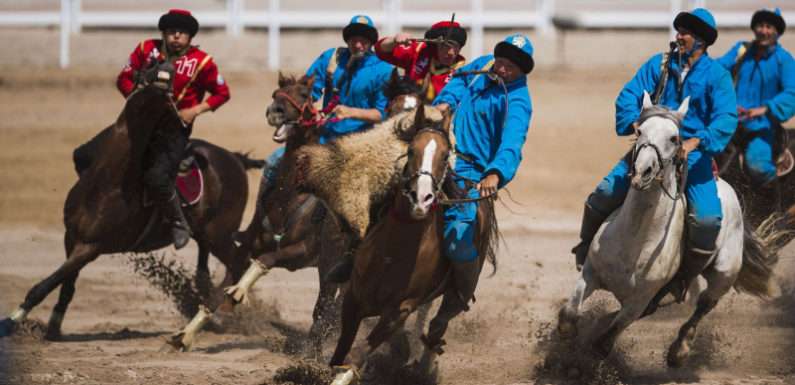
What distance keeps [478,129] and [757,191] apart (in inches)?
156

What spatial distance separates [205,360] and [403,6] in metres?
17.2

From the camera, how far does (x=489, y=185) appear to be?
6.91m

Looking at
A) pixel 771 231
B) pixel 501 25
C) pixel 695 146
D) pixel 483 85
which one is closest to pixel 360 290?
pixel 483 85

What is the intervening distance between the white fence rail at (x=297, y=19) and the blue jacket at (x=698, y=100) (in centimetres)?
1378

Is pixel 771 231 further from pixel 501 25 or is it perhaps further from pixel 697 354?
pixel 501 25

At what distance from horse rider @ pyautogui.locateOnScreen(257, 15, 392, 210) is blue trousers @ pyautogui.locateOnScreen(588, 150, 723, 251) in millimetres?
1870

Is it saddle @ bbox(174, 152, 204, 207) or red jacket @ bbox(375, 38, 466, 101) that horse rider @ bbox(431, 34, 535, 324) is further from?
saddle @ bbox(174, 152, 204, 207)

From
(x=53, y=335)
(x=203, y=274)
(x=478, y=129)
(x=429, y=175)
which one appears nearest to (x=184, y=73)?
(x=203, y=274)

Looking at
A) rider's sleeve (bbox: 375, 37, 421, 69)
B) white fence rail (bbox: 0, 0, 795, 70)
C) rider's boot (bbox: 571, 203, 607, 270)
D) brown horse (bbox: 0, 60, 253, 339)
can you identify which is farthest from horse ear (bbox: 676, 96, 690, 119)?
white fence rail (bbox: 0, 0, 795, 70)

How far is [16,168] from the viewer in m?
16.6

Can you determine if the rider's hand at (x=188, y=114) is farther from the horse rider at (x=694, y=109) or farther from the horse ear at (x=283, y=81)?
the horse rider at (x=694, y=109)

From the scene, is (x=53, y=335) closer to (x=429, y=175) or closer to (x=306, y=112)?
(x=306, y=112)

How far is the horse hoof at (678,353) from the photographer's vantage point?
336 inches

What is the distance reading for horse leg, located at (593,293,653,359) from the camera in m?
7.89
